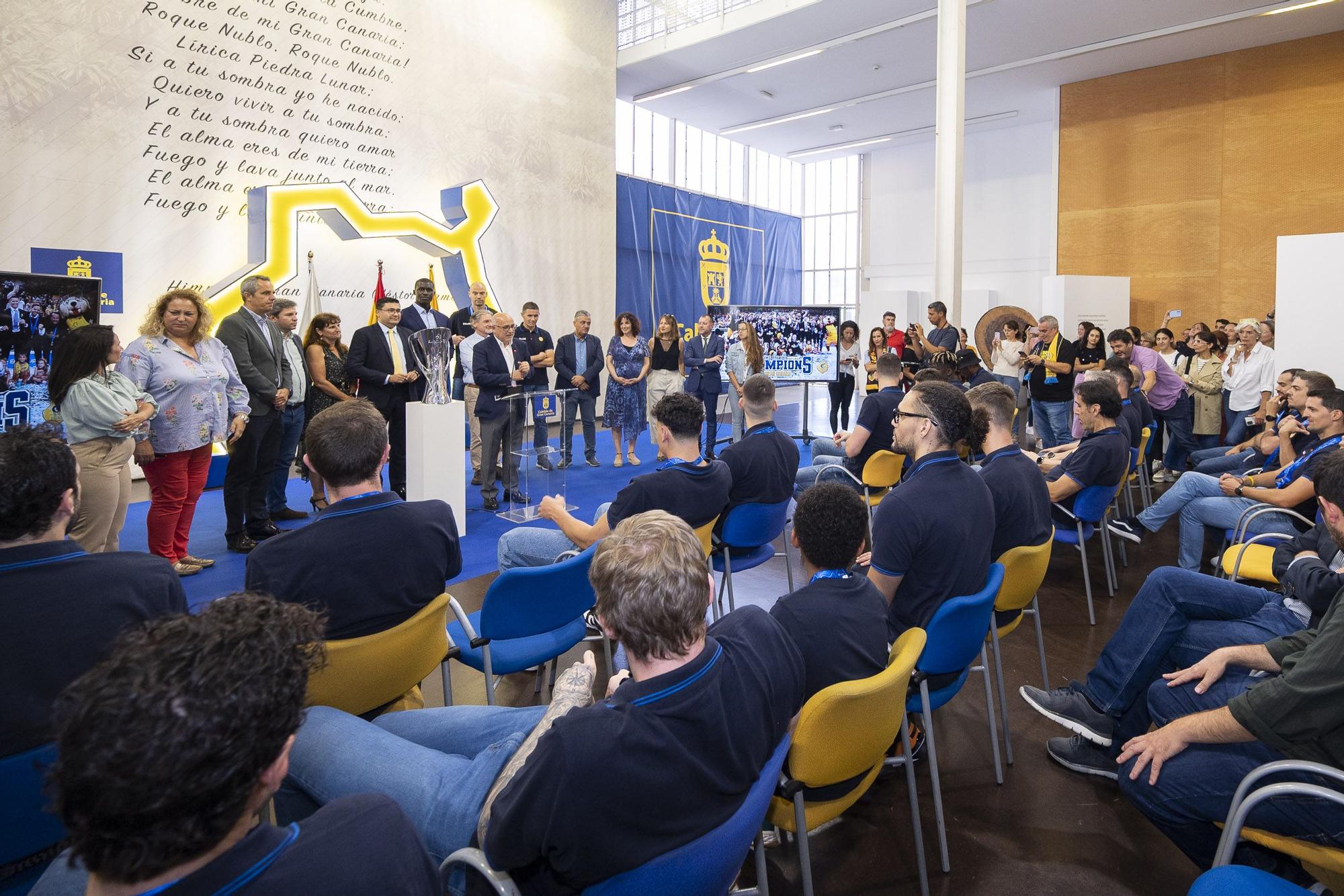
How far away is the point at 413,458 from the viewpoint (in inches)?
206

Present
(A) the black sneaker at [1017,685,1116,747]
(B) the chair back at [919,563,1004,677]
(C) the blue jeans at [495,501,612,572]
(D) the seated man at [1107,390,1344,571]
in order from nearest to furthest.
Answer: (B) the chair back at [919,563,1004,677]
(A) the black sneaker at [1017,685,1116,747]
(C) the blue jeans at [495,501,612,572]
(D) the seated man at [1107,390,1344,571]

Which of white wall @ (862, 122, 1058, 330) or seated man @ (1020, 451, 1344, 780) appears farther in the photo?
white wall @ (862, 122, 1058, 330)

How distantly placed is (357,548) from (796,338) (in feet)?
27.0

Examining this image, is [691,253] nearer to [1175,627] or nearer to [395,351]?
[395,351]

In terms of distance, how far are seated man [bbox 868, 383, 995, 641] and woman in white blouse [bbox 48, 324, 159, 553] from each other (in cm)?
357

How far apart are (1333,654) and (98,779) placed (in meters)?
2.00

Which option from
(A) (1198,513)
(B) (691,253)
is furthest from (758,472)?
(B) (691,253)

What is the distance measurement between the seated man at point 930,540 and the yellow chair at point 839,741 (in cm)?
48

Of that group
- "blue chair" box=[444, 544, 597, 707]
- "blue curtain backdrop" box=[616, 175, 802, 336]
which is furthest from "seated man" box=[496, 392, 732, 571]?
"blue curtain backdrop" box=[616, 175, 802, 336]

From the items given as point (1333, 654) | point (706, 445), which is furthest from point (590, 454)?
point (1333, 654)

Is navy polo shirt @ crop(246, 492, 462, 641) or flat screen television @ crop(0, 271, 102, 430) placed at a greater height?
flat screen television @ crop(0, 271, 102, 430)

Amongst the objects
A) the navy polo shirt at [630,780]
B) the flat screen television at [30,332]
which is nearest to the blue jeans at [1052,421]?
the navy polo shirt at [630,780]

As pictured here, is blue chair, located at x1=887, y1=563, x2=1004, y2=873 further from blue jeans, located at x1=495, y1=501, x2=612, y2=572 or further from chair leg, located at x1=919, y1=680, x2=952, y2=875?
blue jeans, located at x1=495, y1=501, x2=612, y2=572

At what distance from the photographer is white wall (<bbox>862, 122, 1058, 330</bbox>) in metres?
14.6
